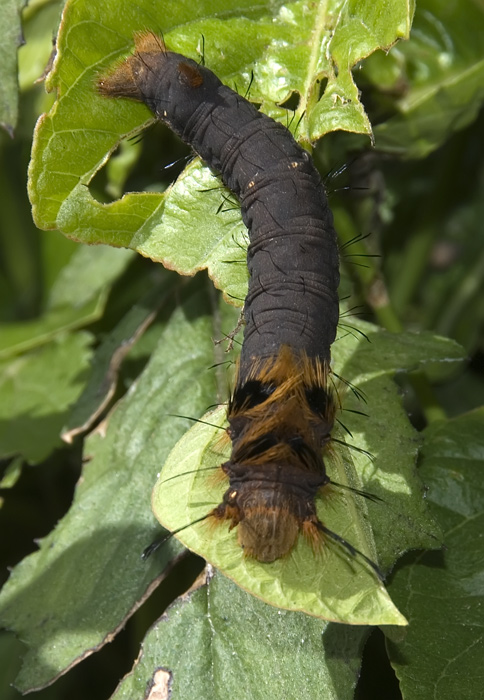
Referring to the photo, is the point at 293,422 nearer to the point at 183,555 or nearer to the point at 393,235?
the point at 183,555

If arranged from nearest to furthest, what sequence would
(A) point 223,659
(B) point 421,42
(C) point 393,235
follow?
(A) point 223,659
(B) point 421,42
(C) point 393,235

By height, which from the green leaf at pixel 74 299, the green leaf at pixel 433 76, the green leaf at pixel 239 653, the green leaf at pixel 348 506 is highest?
the green leaf at pixel 433 76

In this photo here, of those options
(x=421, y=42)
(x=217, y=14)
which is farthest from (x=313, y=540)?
(x=421, y=42)

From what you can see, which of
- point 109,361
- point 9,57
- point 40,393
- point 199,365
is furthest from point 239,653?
point 9,57

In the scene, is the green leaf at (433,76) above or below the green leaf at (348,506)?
above

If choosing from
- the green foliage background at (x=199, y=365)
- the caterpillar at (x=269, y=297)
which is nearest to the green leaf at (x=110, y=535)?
the green foliage background at (x=199, y=365)

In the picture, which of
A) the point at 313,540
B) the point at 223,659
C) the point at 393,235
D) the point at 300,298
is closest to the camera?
the point at 313,540

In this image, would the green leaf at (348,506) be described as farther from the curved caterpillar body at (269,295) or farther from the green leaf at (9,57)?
the green leaf at (9,57)
